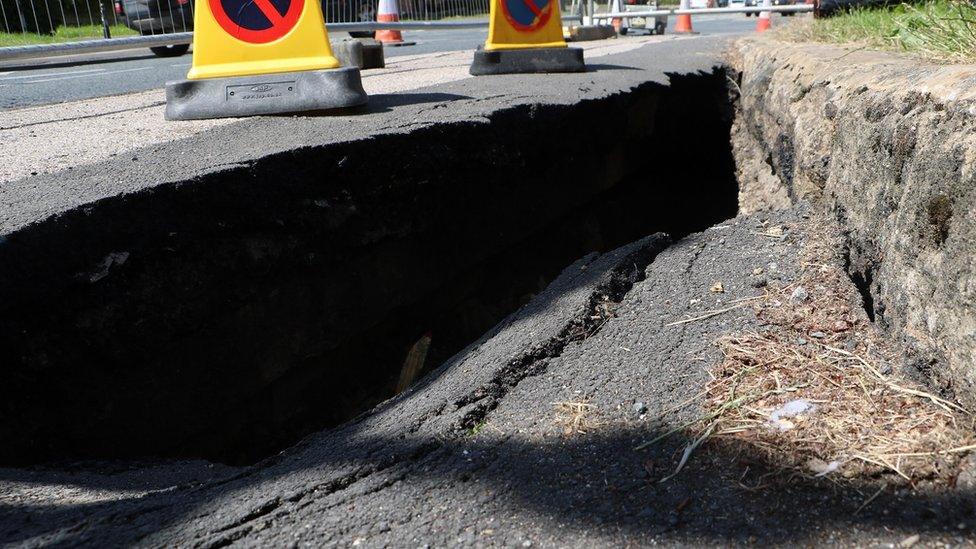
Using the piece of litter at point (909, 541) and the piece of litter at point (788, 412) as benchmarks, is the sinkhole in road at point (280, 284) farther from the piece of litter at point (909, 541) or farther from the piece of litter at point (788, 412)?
the piece of litter at point (909, 541)

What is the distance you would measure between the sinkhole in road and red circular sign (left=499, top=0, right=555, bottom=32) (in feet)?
4.18

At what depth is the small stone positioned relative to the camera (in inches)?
82.5

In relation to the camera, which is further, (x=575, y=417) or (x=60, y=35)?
(x=60, y=35)

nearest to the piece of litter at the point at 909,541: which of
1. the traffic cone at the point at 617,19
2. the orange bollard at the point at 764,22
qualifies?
the orange bollard at the point at 764,22

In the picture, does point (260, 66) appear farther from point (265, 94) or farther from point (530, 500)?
point (530, 500)

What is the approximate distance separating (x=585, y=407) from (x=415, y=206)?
152 cm

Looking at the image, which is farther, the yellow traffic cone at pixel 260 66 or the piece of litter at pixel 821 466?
the yellow traffic cone at pixel 260 66

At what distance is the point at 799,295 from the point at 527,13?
11.9 ft

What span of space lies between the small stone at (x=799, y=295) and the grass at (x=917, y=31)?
0.70 m

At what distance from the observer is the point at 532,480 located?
1548 mm

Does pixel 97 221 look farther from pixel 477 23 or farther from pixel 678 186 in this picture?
pixel 477 23

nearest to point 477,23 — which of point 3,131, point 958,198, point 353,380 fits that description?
point 3,131

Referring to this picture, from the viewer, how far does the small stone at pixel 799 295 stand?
210 centimetres

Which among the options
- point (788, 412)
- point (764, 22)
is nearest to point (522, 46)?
point (788, 412)
